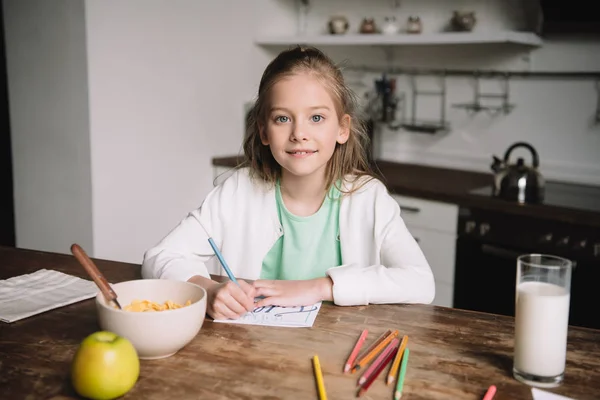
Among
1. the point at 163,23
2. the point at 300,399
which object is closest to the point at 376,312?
the point at 300,399

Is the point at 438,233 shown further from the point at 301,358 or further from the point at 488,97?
the point at 301,358

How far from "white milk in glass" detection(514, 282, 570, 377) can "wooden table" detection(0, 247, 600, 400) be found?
31mm

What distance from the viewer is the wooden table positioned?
0.91 metres

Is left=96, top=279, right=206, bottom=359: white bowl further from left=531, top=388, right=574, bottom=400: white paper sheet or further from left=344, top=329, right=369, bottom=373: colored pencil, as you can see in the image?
left=531, top=388, right=574, bottom=400: white paper sheet

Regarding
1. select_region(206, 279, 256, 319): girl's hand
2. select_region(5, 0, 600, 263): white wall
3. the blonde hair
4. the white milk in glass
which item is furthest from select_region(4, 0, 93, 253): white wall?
the white milk in glass

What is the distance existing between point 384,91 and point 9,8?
181cm

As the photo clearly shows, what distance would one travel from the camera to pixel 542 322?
3.20ft

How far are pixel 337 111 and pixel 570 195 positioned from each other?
1.47m

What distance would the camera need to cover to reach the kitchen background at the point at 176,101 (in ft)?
8.94

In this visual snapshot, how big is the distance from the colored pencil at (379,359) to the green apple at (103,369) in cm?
32

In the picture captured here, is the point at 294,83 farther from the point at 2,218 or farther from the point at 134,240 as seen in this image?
the point at 2,218

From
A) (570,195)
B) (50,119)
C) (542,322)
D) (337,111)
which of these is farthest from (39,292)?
(570,195)

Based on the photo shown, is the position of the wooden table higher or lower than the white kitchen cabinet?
higher


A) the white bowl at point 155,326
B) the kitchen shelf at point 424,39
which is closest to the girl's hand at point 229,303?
the white bowl at point 155,326
